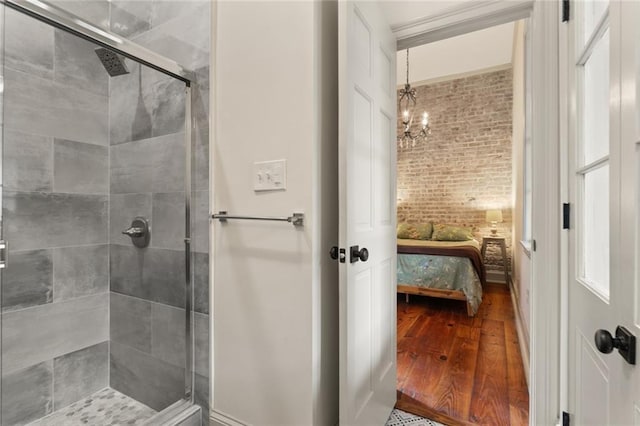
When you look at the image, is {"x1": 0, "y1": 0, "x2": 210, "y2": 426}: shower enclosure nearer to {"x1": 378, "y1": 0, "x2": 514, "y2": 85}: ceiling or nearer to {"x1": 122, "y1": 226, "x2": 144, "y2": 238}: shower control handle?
{"x1": 122, "y1": 226, "x2": 144, "y2": 238}: shower control handle

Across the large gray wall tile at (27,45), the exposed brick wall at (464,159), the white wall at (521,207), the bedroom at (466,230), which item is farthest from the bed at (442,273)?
the large gray wall tile at (27,45)

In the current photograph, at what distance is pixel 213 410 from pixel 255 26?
1886mm

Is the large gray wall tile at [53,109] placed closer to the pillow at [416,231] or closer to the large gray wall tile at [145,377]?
the large gray wall tile at [145,377]

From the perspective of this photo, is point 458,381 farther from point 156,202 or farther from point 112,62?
point 112,62

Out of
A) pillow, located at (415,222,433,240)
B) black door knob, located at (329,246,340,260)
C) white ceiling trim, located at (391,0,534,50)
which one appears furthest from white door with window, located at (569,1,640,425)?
pillow, located at (415,222,433,240)

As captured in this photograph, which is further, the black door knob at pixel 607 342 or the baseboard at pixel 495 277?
the baseboard at pixel 495 277

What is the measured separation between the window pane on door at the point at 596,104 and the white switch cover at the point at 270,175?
1059 mm

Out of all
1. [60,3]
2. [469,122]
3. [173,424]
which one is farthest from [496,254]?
[60,3]

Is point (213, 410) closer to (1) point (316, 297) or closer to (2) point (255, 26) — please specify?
(1) point (316, 297)

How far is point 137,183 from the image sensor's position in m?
1.87

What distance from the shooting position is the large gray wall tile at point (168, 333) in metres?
1.66

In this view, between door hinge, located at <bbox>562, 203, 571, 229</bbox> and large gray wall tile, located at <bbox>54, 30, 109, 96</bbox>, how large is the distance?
8.16 feet

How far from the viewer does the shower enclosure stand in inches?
63.5

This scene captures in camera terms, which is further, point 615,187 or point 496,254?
point 496,254
